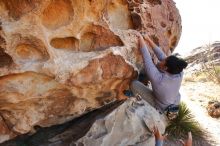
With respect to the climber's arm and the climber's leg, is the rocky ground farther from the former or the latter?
the climber's arm

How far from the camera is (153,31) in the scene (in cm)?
649

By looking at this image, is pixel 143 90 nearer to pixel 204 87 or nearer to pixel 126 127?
pixel 126 127

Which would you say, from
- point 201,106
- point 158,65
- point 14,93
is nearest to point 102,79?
point 158,65

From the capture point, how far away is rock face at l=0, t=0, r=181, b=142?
16.7 ft

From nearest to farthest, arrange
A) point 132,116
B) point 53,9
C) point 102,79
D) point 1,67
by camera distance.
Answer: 1. point 1,67
2. point 53,9
3. point 102,79
4. point 132,116

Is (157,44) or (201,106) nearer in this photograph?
(157,44)

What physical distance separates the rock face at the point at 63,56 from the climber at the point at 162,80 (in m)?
0.21

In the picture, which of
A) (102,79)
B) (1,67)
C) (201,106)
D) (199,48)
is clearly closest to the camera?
(1,67)

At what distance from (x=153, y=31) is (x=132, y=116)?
195 cm

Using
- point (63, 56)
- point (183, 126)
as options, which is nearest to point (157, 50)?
point (63, 56)

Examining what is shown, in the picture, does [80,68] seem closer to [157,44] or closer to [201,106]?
[157,44]

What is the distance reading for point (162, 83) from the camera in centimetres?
575

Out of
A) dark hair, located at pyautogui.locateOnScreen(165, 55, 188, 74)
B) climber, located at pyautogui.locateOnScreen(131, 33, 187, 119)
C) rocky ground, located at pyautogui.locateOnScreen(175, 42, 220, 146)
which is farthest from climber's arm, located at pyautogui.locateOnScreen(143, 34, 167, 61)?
rocky ground, located at pyautogui.locateOnScreen(175, 42, 220, 146)

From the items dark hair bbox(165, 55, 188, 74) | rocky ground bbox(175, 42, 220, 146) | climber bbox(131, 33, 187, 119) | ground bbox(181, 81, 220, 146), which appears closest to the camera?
dark hair bbox(165, 55, 188, 74)
